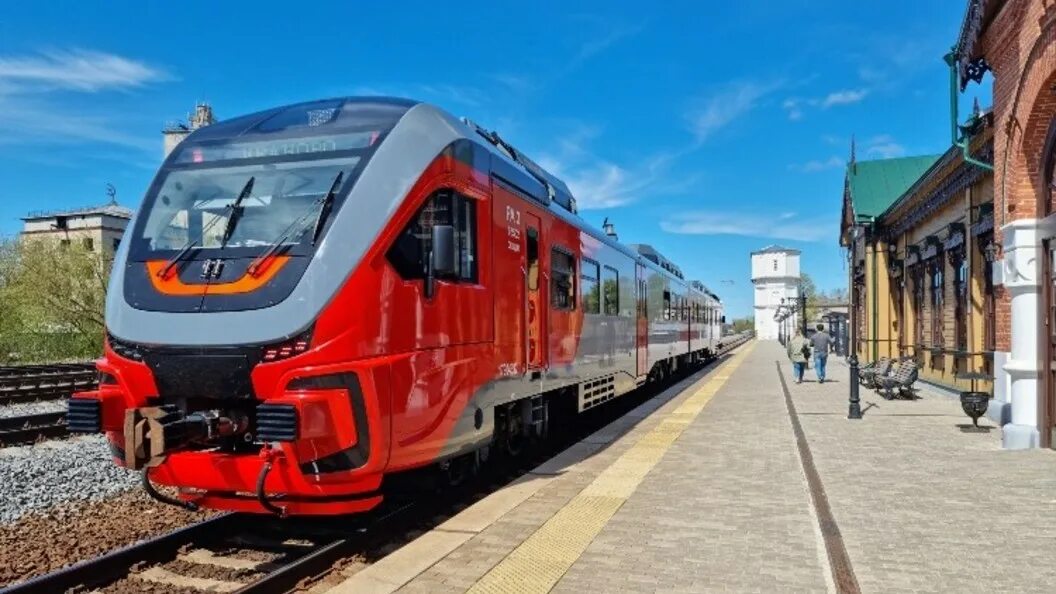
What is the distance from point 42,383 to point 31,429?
1072 cm

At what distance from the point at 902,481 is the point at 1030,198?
4.32 m

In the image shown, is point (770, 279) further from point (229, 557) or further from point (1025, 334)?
point (229, 557)

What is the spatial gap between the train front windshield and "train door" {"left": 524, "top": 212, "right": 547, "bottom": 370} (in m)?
2.77

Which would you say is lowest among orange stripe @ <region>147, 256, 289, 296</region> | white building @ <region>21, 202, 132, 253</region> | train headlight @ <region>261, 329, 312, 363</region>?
train headlight @ <region>261, 329, 312, 363</region>

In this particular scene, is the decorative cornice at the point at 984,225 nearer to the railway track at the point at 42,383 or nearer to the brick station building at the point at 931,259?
the brick station building at the point at 931,259

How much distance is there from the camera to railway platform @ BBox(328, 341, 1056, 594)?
4.84 m

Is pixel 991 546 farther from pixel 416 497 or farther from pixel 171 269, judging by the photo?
pixel 171 269

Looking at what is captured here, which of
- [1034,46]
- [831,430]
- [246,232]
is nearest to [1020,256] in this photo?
[1034,46]

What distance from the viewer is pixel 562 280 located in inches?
377

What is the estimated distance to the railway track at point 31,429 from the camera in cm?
1096

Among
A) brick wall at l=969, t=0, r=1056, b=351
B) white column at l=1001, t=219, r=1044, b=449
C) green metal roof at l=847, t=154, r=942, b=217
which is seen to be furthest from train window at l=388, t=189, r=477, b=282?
green metal roof at l=847, t=154, r=942, b=217

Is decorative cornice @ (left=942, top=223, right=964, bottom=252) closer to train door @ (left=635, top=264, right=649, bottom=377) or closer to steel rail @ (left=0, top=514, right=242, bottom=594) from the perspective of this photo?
train door @ (left=635, top=264, right=649, bottom=377)

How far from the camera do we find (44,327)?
111 feet

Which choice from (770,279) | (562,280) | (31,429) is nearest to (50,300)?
(31,429)
